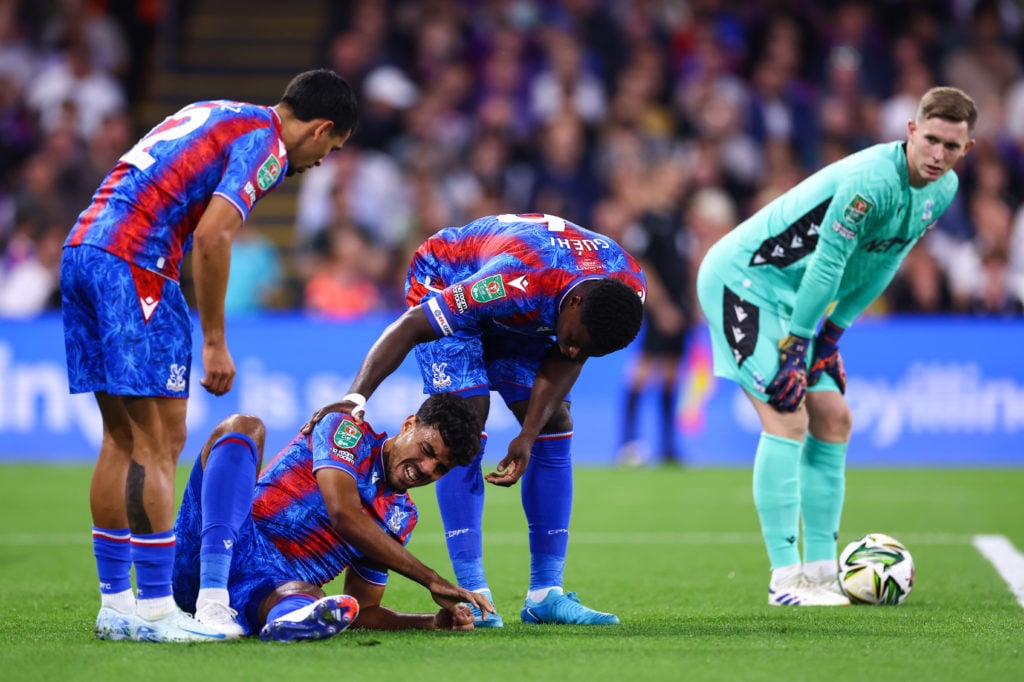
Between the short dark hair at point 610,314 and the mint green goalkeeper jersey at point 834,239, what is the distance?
1.43 meters

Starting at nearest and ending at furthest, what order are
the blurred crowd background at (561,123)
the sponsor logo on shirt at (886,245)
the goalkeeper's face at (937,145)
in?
the goalkeeper's face at (937,145)
the sponsor logo on shirt at (886,245)
the blurred crowd background at (561,123)

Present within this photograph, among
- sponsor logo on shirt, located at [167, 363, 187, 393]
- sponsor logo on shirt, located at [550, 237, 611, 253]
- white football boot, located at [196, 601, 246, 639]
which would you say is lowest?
white football boot, located at [196, 601, 246, 639]

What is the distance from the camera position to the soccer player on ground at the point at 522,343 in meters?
5.31

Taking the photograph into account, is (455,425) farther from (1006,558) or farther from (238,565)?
(1006,558)

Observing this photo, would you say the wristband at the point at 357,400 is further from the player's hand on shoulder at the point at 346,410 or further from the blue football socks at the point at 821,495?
the blue football socks at the point at 821,495

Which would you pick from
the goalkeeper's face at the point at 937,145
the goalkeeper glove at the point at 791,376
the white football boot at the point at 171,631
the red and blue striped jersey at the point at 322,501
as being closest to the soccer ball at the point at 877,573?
the goalkeeper glove at the point at 791,376

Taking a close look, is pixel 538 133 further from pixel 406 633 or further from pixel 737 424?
pixel 406 633

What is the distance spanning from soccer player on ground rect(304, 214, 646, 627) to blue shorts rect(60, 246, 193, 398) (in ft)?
1.86

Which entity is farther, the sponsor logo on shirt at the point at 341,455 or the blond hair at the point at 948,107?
the blond hair at the point at 948,107

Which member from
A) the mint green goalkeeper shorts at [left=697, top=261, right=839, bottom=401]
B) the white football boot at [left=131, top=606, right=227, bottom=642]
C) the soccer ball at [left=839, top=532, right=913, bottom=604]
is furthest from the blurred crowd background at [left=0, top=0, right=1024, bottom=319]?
the white football boot at [left=131, top=606, right=227, bottom=642]

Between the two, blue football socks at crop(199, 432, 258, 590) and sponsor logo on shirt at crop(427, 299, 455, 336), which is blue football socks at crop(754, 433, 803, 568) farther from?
blue football socks at crop(199, 432, 258, 590)

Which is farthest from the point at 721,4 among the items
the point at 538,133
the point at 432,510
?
the point at 432,510

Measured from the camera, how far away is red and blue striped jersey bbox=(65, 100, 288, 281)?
504 centimetres

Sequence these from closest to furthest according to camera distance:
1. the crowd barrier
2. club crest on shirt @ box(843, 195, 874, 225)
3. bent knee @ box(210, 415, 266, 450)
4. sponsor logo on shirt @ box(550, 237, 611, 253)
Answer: bent knee @ box(210, 415, 266, 450), sponsor logo on shirt @ box(550, 237, 611, 253), club crest on shirt @ box(843, 195, 874, 225), the crowd barrier
